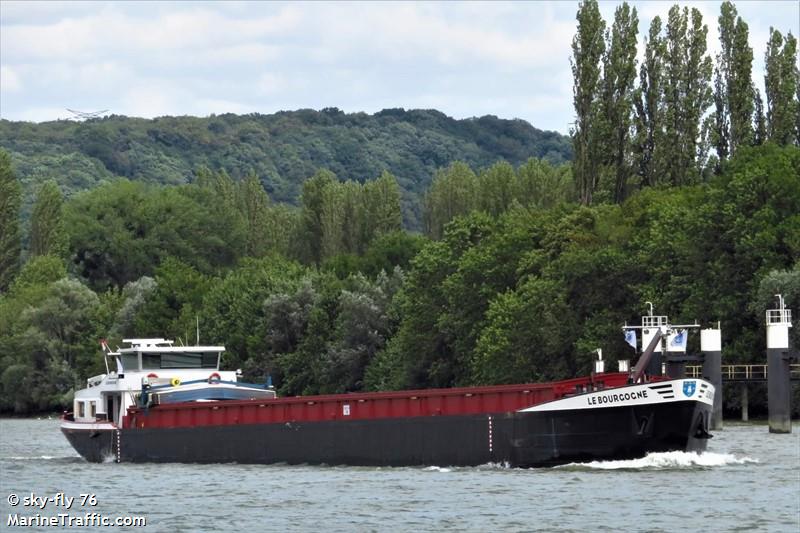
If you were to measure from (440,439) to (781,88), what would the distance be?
49.6 meters

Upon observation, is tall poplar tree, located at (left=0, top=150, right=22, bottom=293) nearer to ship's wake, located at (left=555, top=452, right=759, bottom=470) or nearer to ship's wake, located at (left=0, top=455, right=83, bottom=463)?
ship's wake, located at (left=0, top=455, right=83, bottom=463)

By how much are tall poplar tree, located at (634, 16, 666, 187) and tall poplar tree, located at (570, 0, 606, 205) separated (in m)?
2.47

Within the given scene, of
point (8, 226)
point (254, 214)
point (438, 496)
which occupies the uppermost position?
point (254, 214)

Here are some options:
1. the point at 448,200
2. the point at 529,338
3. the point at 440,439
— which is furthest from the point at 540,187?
the point at 440,439

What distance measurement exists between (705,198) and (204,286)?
2109 inches

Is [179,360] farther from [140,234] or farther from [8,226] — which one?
[140,234]

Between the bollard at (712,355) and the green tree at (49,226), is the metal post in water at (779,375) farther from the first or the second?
the green tree at (49,226)

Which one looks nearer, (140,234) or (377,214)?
(377,214)

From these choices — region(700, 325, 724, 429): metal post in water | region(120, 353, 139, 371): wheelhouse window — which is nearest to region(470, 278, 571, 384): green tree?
region(700, 325, 724, 429): metal post in water

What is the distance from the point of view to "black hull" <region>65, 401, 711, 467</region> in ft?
169

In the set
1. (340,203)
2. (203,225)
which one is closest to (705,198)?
(340,203)

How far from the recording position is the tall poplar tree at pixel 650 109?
332 feet

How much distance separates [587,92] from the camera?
339 feet

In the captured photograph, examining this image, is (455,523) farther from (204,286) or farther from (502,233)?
(204,286)
